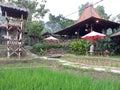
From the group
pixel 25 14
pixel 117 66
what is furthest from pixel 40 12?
pixel 117 66

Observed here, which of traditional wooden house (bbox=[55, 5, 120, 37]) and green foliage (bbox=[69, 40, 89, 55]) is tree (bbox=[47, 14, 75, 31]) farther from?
green foliage (bbox=[69, 40, 89, 55])

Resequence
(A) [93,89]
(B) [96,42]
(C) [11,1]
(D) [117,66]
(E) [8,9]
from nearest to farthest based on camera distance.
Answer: (A) [93,89], (D) [117,66], (E) [8,9], (B) [96,42], (C) [11,1]

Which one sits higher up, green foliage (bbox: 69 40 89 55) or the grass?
green foliage (bbox: 69 40 89 55)

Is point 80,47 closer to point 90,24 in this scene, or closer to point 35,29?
point 90,24

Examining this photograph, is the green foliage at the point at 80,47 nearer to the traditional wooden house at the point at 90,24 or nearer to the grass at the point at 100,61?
the traditional wooden house at the point at 90,24

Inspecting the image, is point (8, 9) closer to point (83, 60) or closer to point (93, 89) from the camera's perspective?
point (83, 60)

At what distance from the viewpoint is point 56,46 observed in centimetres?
1878

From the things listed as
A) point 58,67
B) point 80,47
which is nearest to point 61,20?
point 80,47

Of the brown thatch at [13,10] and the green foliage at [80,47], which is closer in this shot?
the brown thatch at [13,10]

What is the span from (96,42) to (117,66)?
8035 mm

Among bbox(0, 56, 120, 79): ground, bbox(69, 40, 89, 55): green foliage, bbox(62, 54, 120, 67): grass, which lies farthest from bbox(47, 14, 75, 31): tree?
bbox(0, 56, 120, 79): ground

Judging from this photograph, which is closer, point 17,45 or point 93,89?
point 93,89

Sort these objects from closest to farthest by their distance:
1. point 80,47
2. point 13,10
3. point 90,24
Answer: point 13,10 → point 80,47 → point 90,24

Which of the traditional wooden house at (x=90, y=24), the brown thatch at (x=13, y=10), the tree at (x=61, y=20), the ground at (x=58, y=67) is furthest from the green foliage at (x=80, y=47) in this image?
the tree at (x=61, y=20)
